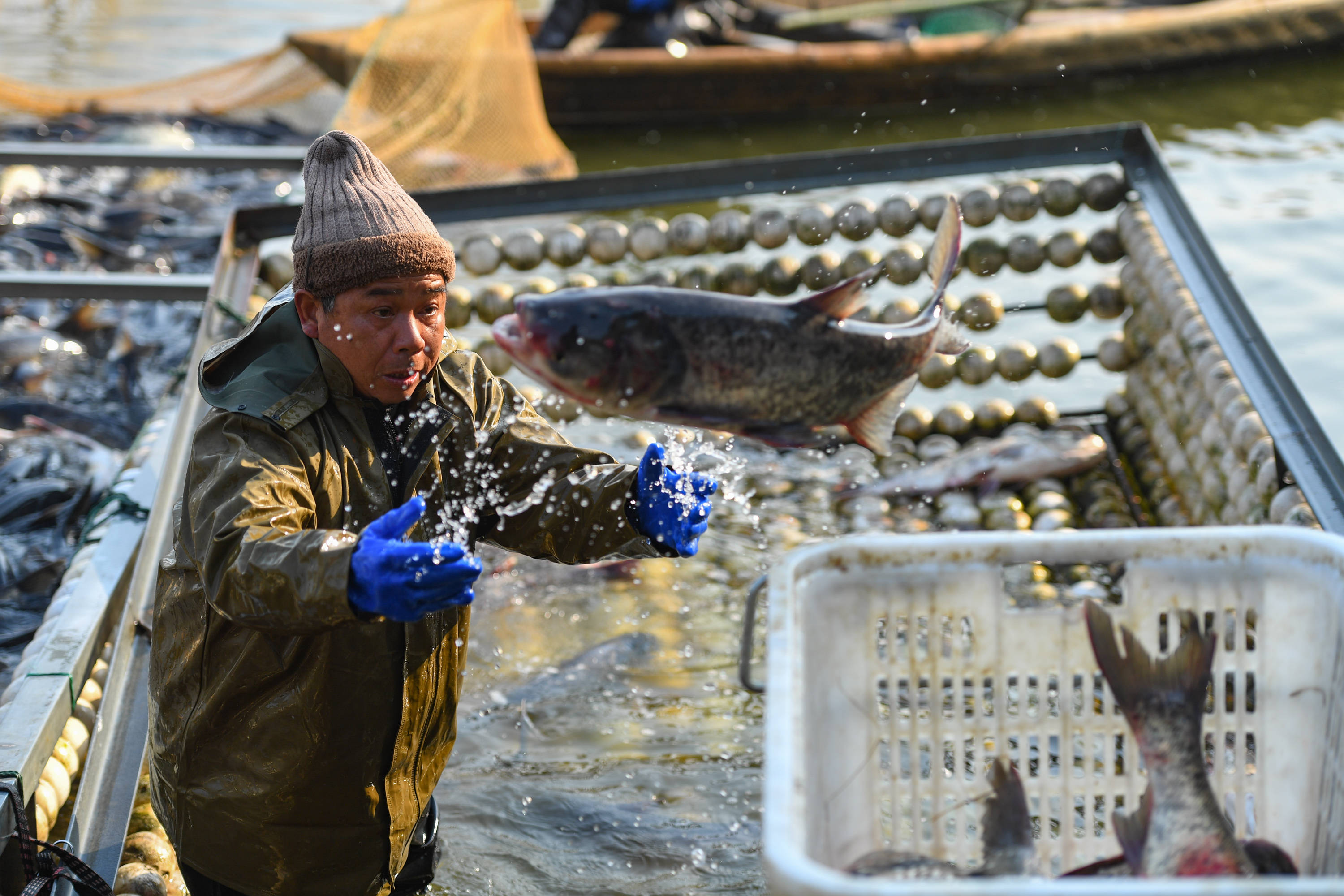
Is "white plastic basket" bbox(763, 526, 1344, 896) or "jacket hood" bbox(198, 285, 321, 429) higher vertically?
"jacket hood" bbox(198, 285, 321, 429)

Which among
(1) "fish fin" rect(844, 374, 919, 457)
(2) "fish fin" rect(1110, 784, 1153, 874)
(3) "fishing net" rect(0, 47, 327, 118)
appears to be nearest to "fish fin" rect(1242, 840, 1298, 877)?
(2) "fish fin" rect(1110, 784, 1153, 874)

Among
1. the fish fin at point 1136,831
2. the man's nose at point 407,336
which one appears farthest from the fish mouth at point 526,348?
the fish fin at point 1136,831

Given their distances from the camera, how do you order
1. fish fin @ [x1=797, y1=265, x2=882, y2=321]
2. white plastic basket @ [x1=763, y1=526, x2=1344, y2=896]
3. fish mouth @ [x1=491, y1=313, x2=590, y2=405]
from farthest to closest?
white plastic basket @ [x1=763, y1=526, x2=1344, y2=896] < fish fin @ [x1=797, y1=265, x2=882, y2=321] < fish mouth @ [x1=491, y1=313, x2=590, y2=405]

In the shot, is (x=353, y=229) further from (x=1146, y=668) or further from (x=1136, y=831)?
(x=1136, y=831)

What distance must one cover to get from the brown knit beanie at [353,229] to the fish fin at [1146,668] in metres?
1.29

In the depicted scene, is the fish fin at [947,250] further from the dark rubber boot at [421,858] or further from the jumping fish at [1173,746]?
the dark rubber boot at [421,858]

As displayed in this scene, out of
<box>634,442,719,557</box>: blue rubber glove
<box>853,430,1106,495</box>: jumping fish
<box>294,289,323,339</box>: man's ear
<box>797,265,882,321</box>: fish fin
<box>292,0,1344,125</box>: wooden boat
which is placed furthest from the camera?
<box>292,0,1344,125</box>: wooden boat

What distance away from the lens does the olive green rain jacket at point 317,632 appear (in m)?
2.15

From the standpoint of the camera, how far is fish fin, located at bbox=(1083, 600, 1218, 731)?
2.04 meters

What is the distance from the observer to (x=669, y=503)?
2332mm

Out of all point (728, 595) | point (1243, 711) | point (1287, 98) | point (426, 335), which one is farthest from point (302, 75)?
point (1243, 711)

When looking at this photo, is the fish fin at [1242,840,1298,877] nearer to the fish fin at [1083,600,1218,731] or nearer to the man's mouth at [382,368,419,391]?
the fish fin at [1083,600,1218,731]

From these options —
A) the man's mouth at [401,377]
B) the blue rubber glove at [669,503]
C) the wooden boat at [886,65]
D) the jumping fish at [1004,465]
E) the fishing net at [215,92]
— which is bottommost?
the blue rubber glove at [669,503]

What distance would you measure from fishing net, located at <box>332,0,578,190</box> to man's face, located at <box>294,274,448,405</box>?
503 cm
